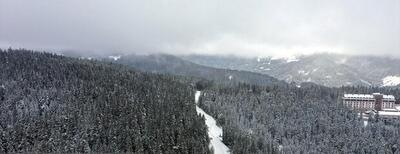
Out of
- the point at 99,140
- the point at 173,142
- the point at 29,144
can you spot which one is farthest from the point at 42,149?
the point at 173,142

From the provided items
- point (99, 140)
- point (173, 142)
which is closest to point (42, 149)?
point (99, 140)

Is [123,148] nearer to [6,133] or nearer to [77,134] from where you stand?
[77,134]

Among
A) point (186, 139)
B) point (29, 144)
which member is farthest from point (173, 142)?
point (29, 144)

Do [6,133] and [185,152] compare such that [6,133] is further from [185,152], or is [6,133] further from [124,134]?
[185,152]

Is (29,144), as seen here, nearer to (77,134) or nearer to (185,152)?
(77,134)

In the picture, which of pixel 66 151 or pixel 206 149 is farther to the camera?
pixel 206 149

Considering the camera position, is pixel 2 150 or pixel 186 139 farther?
pixel 186 139

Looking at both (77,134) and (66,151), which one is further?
(77,134)
